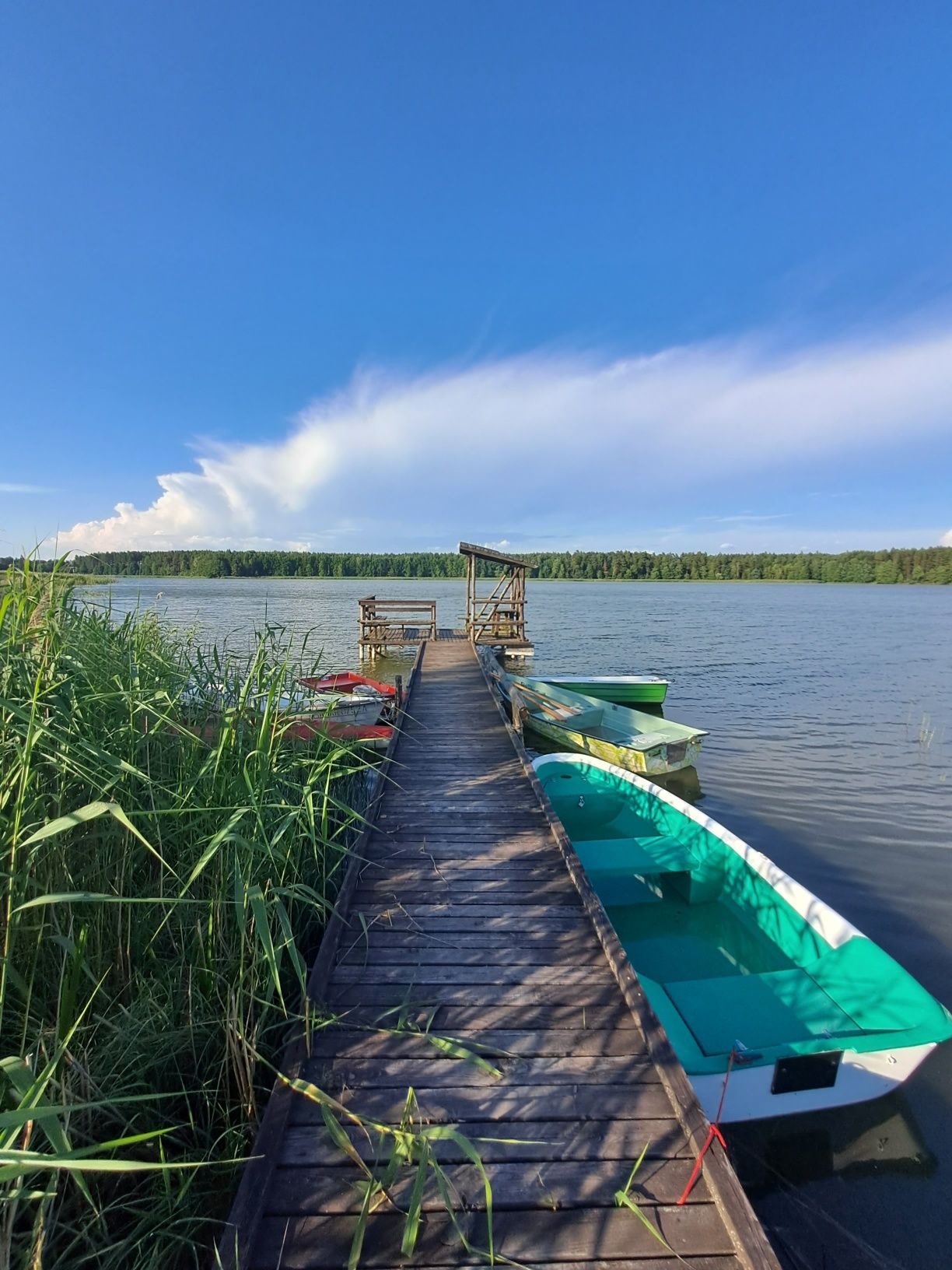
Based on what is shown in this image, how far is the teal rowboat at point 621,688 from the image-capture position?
13.6m

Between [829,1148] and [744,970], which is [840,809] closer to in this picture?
[744,970]

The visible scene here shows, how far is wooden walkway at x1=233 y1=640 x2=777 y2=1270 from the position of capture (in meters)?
1.72

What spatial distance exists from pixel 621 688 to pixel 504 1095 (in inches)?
476

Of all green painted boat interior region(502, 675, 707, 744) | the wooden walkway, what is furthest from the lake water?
the wooden walkway

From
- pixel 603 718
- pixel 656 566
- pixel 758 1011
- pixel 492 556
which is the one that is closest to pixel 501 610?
pixel 492 556

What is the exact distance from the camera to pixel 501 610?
2005 centimetres

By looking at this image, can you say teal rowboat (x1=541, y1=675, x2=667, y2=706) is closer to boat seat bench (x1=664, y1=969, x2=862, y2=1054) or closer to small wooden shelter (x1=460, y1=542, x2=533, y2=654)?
small wooden shelter (x1=460, y1=542, x2=533, y2=654)

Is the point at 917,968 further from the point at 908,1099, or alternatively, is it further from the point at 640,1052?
the point at 640,1052

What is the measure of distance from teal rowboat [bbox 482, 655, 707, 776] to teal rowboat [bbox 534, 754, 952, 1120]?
8.95ft

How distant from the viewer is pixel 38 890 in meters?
2.15

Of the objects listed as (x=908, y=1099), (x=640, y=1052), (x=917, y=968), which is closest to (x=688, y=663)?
(x=917, y=968)

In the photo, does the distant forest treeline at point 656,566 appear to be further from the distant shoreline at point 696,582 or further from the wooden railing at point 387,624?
the wooden railing at point 387,624

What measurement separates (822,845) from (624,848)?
397 cm

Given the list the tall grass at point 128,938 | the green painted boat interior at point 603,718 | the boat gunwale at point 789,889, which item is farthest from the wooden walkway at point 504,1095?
the green painted boat interior at point 603,718
